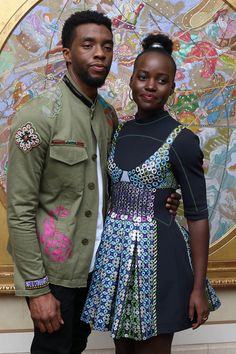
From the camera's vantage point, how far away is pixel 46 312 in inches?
76.2

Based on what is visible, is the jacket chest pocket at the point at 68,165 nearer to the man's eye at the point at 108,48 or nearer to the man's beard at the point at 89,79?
the man's beard at the point at 89,79

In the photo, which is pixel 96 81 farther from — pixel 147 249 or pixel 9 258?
pixel 9 258

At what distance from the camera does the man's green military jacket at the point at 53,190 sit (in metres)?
1.91

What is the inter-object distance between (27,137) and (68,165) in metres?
0.17

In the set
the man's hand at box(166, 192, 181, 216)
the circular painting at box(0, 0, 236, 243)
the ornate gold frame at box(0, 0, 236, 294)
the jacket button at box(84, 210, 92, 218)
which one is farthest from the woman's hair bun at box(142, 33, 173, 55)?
the ornate gold frame at box(0, 0, 236, 294)

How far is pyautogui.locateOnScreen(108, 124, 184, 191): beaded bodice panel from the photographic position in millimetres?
1986

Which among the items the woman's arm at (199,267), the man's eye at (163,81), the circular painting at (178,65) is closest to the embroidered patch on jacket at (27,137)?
the man's eye at (163,81)

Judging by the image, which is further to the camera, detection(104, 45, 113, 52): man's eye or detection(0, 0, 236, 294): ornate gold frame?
detection(0, 0, 236, 294): ornate gold frame

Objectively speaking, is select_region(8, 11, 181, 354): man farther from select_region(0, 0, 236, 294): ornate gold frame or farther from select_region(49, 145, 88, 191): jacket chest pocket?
select_region(0, 0, 236, 294): ornate gold frame

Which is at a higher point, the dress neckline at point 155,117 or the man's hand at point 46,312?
the dress neckline at point 155,117

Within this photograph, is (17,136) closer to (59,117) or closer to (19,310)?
(59,117)

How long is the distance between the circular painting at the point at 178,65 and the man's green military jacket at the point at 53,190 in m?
0.78

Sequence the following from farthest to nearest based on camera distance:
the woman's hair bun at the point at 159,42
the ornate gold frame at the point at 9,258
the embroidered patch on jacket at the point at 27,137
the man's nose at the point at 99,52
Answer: the ornate gold frame at the point at 9,258
the woman's hair bun at the point at 159,42
the man's nose at the point at 99,52
the embroidered patch on jacket at the point at 27,137

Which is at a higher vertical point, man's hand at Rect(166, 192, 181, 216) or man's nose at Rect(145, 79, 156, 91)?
man's nose at Rect(145, 79, 156, 91)
